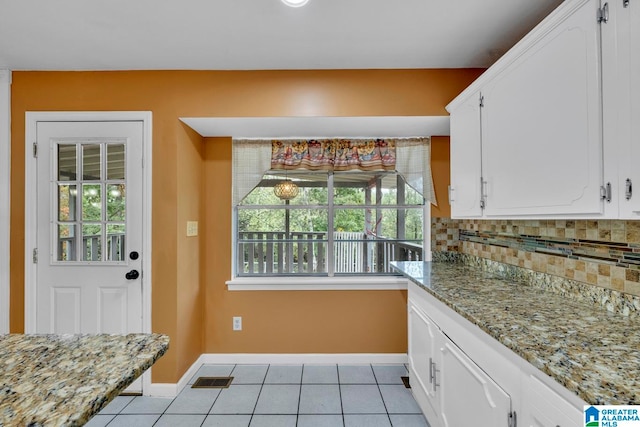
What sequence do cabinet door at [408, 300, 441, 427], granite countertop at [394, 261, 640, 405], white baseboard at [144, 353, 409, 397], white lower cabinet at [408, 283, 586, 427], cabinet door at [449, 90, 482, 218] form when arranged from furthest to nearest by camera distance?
white baseboard at [144, 353, 409, 397]
cabinet door at [449, 90, 482, 218]
cabinet door at [408, 300, 441, 427]
white lower cabinet at [408, 283, 586, 427]
granite countertop at [394, 261, 640, 405]

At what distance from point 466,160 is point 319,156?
1331 millimetres

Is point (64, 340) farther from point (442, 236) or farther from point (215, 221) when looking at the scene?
point (442, 236)

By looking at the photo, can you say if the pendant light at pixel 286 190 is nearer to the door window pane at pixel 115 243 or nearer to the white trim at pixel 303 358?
the door window pane at pixel 115 243

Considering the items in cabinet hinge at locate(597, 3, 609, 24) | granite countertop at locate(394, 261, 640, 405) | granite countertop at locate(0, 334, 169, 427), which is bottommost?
granite countertop at locate(394, 261, 640, 405)

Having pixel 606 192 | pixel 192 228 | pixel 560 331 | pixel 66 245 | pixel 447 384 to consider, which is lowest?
pixel 447 384

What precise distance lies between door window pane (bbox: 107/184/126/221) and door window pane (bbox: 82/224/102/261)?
13 cm

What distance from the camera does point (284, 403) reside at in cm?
230

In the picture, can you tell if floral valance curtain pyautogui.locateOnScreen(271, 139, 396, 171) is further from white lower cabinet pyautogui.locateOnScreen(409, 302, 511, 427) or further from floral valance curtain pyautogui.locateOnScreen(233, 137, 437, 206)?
white lower cabinet pyautogui.locateOnScreen(409, 302, 511, 427)

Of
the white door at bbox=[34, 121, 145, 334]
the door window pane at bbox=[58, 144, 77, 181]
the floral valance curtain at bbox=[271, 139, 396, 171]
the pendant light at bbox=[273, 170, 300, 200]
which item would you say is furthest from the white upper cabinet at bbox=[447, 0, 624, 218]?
the door window pane at bbox=[58, 144, 77, 181]

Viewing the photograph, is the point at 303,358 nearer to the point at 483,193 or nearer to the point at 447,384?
the point at 447,384

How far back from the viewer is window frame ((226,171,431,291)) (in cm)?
291

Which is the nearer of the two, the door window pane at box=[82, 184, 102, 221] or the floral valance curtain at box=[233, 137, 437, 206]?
the door window pane at box=[82, 184, 102, 221]

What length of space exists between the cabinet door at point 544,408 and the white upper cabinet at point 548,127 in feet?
2.14

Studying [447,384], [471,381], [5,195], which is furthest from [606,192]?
[5,195]
